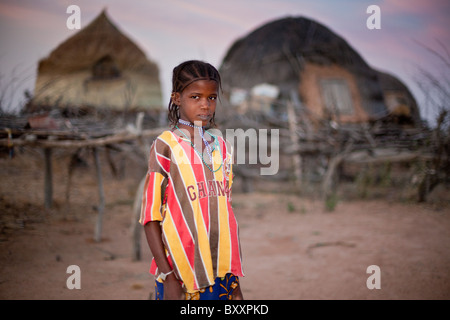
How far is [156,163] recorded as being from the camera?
125 cm

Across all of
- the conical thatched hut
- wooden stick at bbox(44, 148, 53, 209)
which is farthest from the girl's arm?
the conical thatched hut

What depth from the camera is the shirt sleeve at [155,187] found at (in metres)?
1.23

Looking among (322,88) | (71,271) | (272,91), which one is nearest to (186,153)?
(71,271)

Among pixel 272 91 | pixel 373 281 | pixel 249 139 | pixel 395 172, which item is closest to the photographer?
pixel 373 281

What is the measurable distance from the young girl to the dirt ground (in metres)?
1.70

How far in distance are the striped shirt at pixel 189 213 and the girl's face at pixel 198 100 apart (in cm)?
11

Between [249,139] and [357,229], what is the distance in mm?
4251

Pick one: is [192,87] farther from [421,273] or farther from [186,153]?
[421,273]

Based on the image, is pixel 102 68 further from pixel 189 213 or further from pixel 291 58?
pixel 189 213

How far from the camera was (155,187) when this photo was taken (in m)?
1.23

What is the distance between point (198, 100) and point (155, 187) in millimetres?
393

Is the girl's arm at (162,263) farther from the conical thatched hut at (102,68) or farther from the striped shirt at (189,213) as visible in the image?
the conical thatched hut at (102,68)

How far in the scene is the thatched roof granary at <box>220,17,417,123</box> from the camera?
35.2 ft

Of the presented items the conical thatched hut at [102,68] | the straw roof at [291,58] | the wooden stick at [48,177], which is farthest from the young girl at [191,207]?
the straw roof at [291,58]
